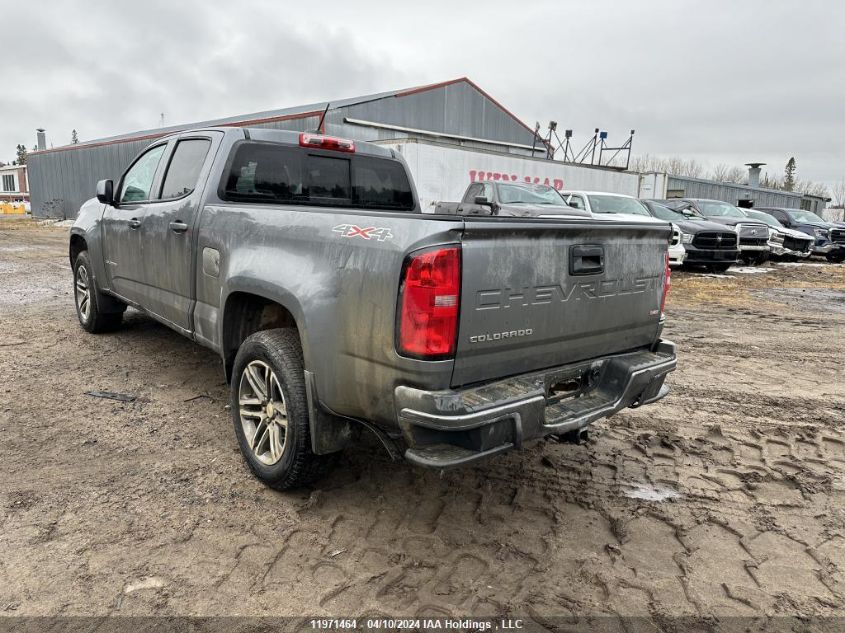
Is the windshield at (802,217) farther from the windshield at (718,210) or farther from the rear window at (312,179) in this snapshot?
the rear window at (312,179)

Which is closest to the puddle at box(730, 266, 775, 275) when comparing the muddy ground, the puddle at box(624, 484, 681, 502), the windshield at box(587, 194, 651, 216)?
the windshield at box(587, 194, 651, 216)

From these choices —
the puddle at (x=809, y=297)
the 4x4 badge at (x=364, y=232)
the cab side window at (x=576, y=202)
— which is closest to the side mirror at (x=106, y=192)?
the 4x4 badge at (x=364, y=232)

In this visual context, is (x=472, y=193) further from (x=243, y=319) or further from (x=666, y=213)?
(x=243, y=319)

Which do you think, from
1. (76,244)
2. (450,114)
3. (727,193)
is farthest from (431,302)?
(727,193)

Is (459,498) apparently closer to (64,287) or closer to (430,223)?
(430,223)

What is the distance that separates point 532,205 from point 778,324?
4.98 meters

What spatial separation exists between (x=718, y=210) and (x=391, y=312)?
16.6 m

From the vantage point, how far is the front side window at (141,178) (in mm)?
4703

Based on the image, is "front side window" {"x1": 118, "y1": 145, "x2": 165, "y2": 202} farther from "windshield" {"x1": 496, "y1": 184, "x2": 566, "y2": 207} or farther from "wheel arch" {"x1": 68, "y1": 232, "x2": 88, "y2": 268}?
"windshield" {"x1": 496, "y1": 184, "x2": 566, "y2": 207}

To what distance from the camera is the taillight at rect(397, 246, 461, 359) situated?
2309 mm

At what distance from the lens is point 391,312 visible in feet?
7.84

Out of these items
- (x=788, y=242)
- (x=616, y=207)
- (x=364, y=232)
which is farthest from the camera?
(x=788, y=242)

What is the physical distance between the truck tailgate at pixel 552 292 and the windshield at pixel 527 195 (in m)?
8.62

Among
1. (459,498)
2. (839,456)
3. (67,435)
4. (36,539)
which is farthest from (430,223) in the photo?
(839,456)
